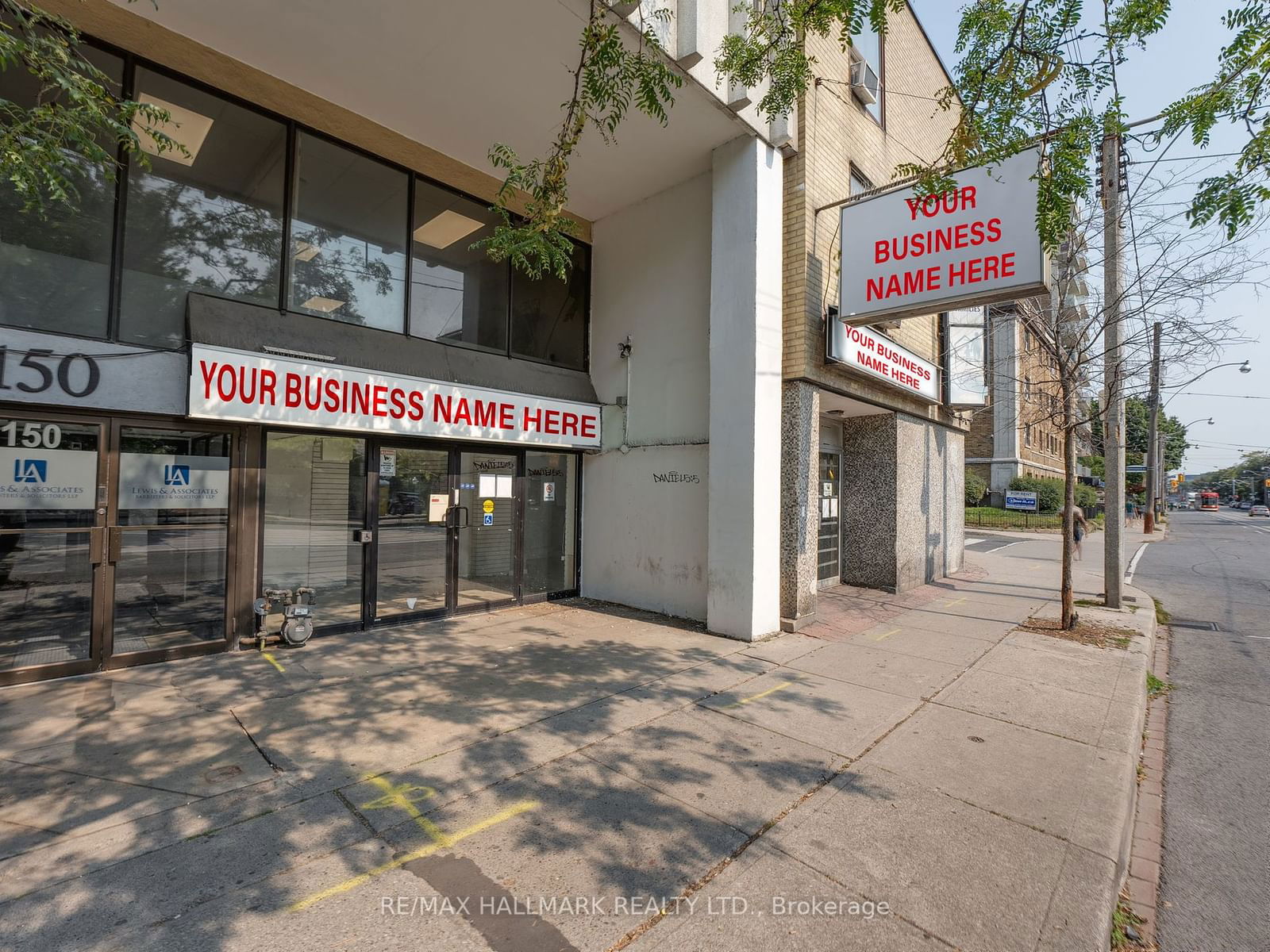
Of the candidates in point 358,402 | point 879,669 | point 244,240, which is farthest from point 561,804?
point 244,240

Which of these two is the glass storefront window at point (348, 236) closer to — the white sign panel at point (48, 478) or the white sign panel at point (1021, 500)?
the white sign panel at point (48, 478)

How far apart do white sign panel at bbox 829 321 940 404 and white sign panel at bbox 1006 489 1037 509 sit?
22983 millimetres

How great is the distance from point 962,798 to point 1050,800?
0.53m

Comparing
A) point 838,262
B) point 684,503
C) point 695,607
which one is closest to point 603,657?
point 695,607

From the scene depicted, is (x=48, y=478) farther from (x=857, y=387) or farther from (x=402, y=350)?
(x=857, y=387)

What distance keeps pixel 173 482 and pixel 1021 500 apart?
3401cm

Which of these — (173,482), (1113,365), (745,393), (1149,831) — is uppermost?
(1113,365)

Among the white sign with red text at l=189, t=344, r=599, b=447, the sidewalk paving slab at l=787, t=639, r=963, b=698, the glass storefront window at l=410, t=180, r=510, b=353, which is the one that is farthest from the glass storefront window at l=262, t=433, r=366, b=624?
the sidewalk paving slab at l=787, t=639, r=963, b=698

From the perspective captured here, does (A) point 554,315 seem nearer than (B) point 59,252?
No

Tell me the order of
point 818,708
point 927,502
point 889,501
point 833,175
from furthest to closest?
point 927,502 < point 889,501 < point 833,175 < point 818,708

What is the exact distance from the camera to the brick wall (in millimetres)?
7762

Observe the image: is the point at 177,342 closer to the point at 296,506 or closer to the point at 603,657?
the point at 296,506

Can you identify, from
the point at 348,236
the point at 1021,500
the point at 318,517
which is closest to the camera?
the point at 318,517

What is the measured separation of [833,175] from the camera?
28.2 feet
